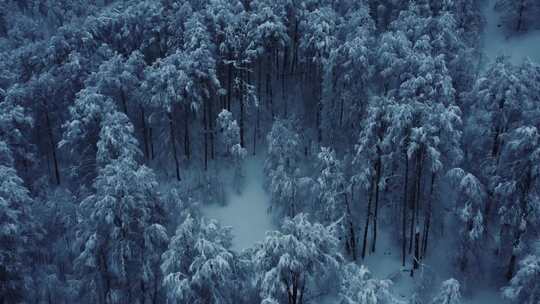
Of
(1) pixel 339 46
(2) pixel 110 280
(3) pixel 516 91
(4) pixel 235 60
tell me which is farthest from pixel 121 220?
(3) pixel 516 91

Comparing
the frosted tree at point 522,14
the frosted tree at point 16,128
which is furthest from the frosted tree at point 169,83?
the frosted tree at point 522,14

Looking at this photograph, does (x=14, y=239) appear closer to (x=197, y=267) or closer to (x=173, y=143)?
(x=197, y=267)

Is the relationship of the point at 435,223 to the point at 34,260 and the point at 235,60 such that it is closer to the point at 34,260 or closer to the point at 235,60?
the point at 235,60

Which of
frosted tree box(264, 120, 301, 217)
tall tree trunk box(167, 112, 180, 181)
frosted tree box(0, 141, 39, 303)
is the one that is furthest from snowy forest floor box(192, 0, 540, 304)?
frosted tree box(0, 141, 39, 303)

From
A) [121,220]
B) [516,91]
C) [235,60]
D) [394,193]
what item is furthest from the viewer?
[235,60]

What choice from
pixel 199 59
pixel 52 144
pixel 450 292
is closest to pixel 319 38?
pixel 199 59

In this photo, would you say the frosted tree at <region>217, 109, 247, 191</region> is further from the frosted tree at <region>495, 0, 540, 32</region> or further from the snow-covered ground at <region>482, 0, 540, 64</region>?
the frosted tree at <region>495, 0, 540, 32</region>
